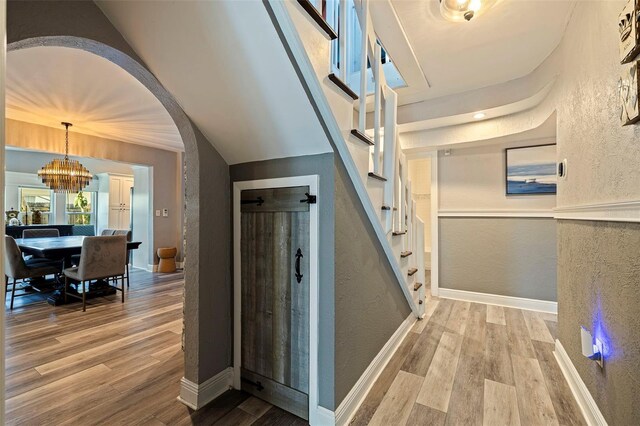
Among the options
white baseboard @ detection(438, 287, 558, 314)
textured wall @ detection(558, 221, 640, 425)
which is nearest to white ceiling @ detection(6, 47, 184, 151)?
textured wall @ detection(558, 221, 640, 425)

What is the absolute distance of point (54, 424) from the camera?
1.56m

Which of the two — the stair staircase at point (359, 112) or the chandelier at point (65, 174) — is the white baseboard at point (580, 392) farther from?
the chandelier at point (65, 174)

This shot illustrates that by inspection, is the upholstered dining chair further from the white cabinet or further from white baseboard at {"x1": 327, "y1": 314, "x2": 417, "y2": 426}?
the white cabinet

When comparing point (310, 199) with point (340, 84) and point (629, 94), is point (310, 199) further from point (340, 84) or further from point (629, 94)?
point (629, 94)

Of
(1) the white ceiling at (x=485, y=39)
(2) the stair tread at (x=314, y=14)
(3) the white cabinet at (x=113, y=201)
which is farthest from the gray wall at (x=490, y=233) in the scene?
(3) the white cabinet at (x=113, y=201)

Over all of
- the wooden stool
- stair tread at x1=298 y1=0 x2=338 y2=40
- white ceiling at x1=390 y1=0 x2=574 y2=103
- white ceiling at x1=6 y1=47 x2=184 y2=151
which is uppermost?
white ceiling at x1=390 y1=0 x2=574 y2=103

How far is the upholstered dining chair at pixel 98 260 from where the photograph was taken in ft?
10.6

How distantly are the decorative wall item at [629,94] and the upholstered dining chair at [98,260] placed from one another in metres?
4.51

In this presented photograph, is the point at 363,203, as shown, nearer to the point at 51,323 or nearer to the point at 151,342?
the point at 151,342

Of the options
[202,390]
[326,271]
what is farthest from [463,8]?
[202,390]

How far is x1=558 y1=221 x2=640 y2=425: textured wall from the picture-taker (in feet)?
3.81

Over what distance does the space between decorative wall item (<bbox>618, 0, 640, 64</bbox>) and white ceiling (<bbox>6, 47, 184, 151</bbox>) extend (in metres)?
3.37

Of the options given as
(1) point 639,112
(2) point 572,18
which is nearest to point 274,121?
(1) point 639,112

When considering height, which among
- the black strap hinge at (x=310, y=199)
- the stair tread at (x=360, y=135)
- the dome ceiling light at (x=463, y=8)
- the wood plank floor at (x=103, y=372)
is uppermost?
the dome ceiling light at (x=463, y=8)
